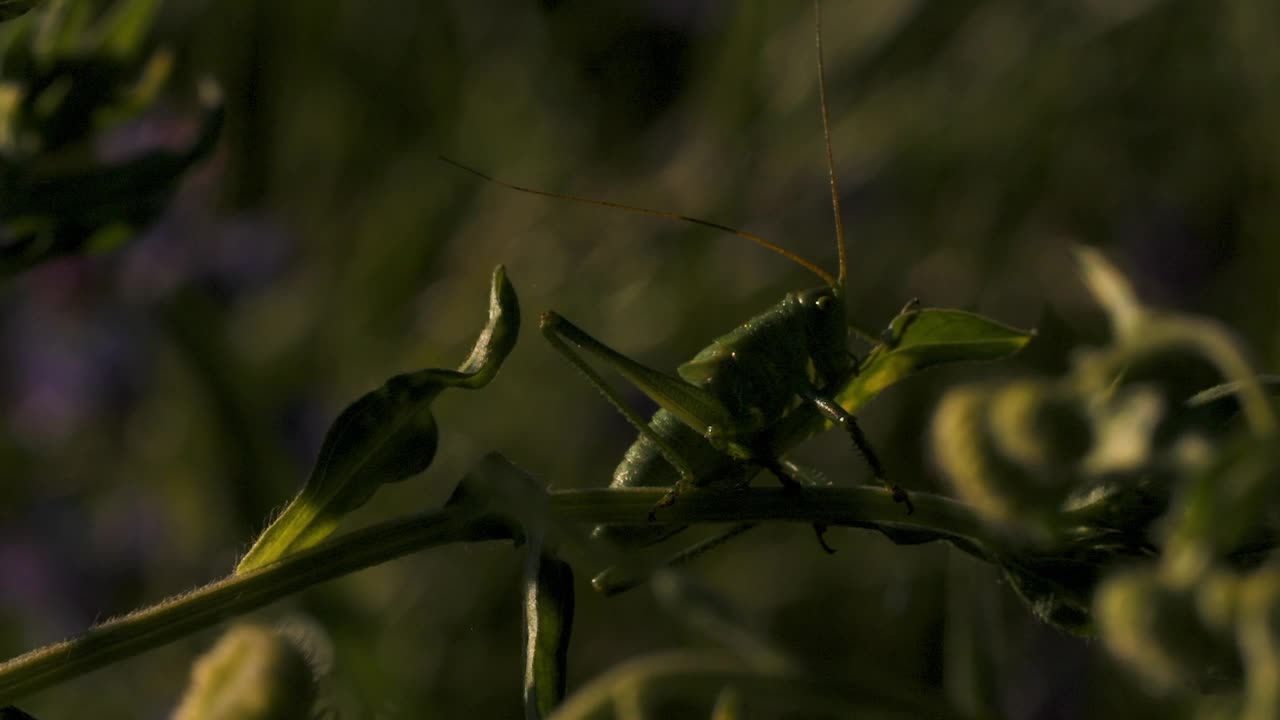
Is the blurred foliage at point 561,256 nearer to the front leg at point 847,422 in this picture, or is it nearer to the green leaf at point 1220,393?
the front leg at point 847,422

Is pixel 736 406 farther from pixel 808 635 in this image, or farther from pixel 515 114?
pixel 515 114

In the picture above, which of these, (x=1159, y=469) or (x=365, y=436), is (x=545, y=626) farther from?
(x=1159, y=469)

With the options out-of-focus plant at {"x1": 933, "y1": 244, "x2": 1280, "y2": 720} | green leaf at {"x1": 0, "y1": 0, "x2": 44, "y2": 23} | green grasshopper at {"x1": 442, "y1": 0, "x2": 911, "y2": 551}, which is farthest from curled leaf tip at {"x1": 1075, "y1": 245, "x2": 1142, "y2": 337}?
green leaf at {"x1": 0, "y1": 0, "x2": 44, "y2": 23}

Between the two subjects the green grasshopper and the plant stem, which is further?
the green grasshopper

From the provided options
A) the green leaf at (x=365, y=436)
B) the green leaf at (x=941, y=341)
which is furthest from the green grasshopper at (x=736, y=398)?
the green leaf at (x=365, y=436)

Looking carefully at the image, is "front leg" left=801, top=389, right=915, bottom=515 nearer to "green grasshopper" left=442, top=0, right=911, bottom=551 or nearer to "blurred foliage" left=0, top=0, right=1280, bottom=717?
"green grasshopper" left=442, top=0, right=911, bottom=551

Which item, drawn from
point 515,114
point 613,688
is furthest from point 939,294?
point 613,688
